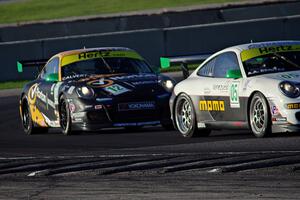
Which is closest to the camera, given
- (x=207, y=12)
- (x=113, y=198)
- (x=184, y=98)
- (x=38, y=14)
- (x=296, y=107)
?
Answer: (x=113, y=198)

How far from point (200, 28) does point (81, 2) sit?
1502 centimetres

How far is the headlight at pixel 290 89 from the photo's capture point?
1271 cm

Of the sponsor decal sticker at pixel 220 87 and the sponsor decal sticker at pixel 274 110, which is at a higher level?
the sponsor decal sticker at pixel 220 87

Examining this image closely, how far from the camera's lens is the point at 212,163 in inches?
413

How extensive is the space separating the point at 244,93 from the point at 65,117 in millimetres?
4088

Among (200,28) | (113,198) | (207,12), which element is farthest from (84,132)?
(207,12)

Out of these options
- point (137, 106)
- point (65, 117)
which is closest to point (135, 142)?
point (137, 106)

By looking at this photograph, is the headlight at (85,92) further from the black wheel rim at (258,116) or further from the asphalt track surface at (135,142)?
the black wheel rim at (258,116)

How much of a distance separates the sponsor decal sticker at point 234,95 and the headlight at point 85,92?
2893 mm

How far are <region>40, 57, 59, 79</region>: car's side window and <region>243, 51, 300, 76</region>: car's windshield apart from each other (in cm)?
453

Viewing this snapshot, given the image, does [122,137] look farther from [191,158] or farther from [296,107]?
[191,158]

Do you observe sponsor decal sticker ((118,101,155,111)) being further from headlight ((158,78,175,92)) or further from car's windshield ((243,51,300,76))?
car's windshield ((243,51,300,76))

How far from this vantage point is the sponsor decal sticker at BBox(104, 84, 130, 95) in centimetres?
1584

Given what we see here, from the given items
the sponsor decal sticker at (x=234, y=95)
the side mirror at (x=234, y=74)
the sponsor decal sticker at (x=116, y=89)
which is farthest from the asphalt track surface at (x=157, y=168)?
the sponsor decal sticker at (x=116, y=89)
